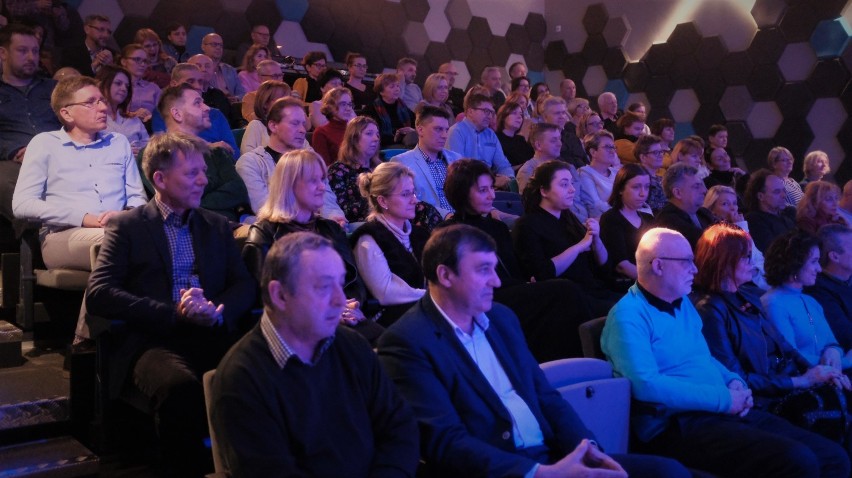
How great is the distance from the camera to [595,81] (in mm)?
10953

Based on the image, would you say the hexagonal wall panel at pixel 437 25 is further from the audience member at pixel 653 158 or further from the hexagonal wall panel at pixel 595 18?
the audience member at pixel 653 158

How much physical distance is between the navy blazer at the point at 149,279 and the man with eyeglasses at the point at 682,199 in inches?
102

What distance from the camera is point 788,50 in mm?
9297

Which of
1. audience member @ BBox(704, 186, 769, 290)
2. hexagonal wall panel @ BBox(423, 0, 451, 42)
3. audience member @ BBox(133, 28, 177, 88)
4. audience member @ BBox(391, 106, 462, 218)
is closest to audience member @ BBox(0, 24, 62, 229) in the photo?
audience member @ BBox(133, 28, 177, 88)

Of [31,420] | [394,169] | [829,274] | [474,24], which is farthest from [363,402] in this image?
[474,24]

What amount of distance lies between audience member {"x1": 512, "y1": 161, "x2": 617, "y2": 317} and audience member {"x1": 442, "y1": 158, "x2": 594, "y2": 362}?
150 mm

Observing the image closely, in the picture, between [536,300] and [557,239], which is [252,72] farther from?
[536,300]

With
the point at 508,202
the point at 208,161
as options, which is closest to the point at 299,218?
the point at 208,161

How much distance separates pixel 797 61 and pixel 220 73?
6.14 meters

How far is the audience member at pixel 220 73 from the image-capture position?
715 cm

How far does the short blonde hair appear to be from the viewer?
324 cm

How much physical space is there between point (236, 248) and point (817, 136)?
7.87 m

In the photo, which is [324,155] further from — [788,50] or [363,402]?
[788,50]

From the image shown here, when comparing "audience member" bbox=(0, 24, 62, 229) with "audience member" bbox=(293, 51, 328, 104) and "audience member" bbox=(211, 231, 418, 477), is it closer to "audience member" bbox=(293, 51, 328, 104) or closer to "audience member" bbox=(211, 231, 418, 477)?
"audience member" bbox=(211, 231, 418, 477)
